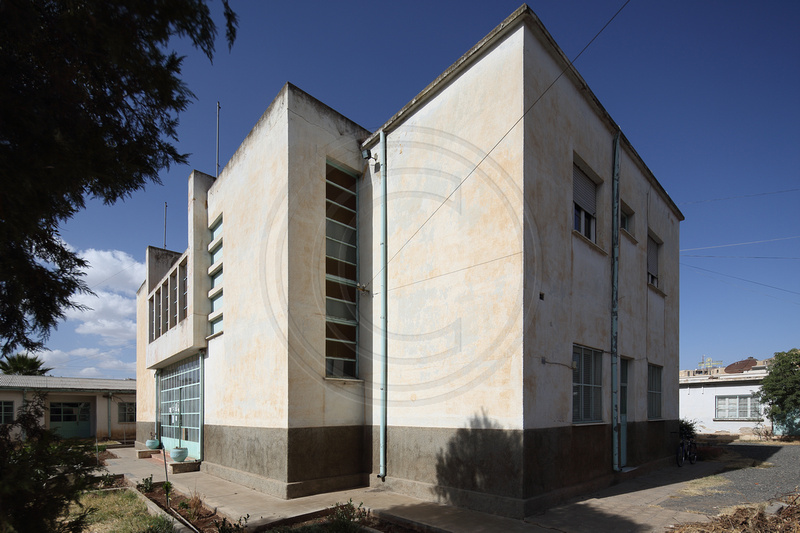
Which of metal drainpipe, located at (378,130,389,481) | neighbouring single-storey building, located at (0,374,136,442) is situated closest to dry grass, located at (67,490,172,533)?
metal drainpipe, located at (378,130,389,481)

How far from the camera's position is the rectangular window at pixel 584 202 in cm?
1035

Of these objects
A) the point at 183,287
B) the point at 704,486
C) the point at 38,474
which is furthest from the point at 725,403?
the point at 38,474

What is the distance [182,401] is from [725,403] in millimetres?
29035

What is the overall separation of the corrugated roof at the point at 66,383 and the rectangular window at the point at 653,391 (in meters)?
28.2

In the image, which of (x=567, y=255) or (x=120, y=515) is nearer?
(x=120, y=515)

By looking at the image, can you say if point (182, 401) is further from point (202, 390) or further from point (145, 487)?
point (145, 487)

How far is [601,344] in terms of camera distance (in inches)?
410

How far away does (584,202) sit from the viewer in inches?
421

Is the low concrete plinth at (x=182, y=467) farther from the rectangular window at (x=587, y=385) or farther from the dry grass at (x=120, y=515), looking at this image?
the rectangular window at (x=587, y=385)

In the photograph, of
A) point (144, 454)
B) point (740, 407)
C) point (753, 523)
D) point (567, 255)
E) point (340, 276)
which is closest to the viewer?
point (753, 523)

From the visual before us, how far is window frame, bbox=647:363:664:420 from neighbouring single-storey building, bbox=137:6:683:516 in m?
0.23

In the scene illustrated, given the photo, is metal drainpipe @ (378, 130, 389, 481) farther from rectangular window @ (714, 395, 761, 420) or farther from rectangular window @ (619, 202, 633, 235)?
rectangular window @ (714, 395, 761, 420)

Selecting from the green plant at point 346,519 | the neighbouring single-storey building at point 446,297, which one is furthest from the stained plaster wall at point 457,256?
the green plant at point 346,519

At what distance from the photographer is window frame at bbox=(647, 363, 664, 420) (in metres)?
13.6
